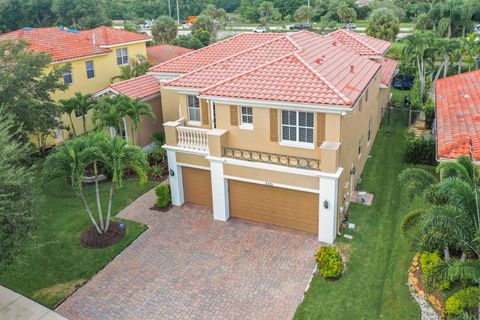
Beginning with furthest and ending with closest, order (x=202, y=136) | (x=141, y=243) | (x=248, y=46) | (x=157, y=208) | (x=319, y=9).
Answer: (x=319, y=9) < (x=248, y=46) < (x=157, y=208) < (x=202, y=136) < (x=141, y=243)

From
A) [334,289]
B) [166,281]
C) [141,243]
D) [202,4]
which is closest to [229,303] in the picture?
[166,281]

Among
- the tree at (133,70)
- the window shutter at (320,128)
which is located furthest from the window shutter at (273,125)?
the tree at (133,70)

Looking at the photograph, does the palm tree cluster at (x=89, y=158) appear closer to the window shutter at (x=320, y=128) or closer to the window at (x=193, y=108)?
the window at (x=193, y=108)

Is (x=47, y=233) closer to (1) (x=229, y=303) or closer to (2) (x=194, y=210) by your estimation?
(2) (x=194, y=210)

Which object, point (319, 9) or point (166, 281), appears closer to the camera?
point (166, 281)

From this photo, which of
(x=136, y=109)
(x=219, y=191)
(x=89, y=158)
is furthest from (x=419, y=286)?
(x=136, y=109)

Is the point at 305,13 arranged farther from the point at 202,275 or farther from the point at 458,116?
the point at 202,275
